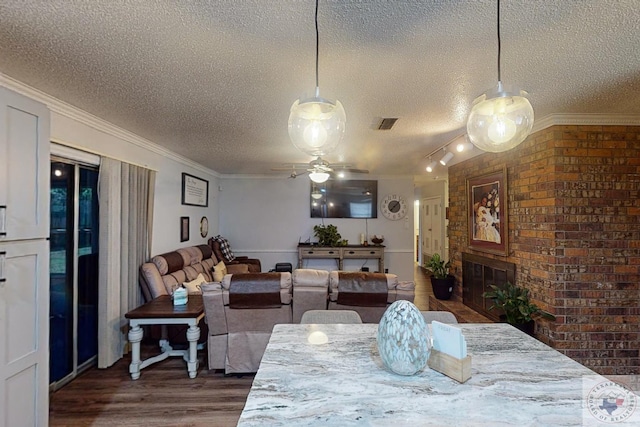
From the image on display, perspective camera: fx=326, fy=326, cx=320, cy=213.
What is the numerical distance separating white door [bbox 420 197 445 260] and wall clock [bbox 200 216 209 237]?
529 centimetres

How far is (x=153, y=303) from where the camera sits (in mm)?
3197

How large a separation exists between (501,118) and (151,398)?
122 inches

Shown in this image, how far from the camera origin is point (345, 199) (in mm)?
6926

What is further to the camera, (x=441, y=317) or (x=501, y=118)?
(x=441, y=317)

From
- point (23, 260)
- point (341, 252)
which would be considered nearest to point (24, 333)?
point (23, 260)

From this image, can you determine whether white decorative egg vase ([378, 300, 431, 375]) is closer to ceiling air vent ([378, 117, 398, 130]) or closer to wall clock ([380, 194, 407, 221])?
ceiling air vent ([378, 117, 398, 130])

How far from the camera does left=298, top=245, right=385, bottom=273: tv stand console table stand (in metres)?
6.49

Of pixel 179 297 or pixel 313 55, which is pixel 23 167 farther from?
pixel 179 297

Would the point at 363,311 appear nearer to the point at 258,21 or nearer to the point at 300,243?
the point at 258,21

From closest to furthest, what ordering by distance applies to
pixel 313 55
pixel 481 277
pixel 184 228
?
pixel 313 55, pixel 481 277, pixel 184 228

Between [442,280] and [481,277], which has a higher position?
[481,277]

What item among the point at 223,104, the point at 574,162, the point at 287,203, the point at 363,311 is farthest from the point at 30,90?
the point at 287,203

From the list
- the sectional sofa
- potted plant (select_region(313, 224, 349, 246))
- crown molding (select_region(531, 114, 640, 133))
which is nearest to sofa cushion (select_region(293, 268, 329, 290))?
the sectional sofa

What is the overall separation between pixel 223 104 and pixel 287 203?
4.38 meters
